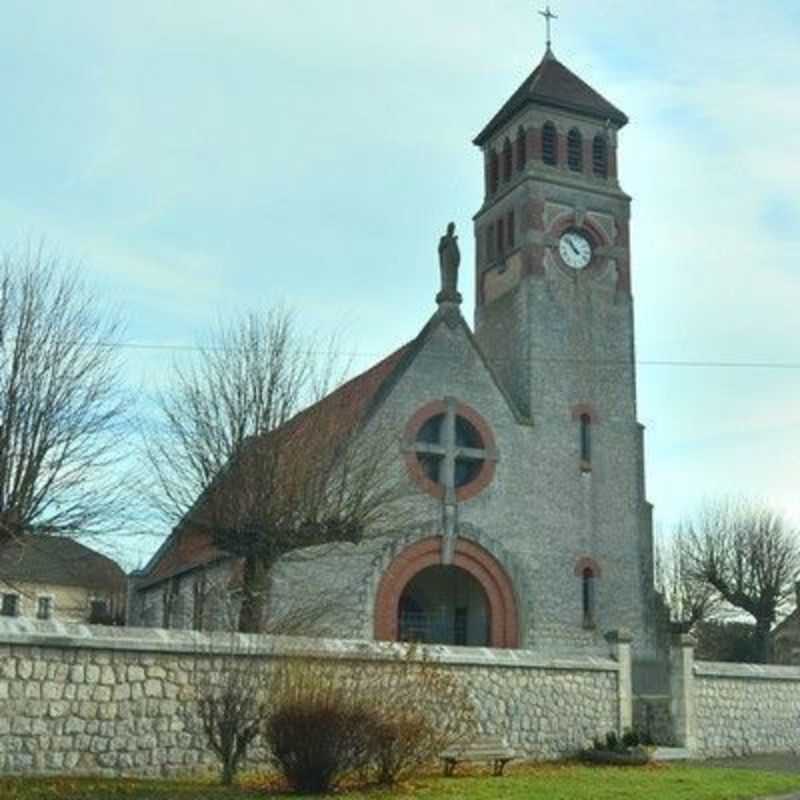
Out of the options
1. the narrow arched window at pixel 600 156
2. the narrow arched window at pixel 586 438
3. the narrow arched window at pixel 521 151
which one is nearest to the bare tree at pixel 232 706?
the narrow arched window at pixel 586 438

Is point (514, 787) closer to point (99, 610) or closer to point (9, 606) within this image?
point (99, 610)

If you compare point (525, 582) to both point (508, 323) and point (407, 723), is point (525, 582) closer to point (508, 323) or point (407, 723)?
point (508, 323)

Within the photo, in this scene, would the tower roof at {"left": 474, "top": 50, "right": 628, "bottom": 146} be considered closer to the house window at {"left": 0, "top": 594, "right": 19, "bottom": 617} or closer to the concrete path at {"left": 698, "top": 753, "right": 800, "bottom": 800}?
the concrete path at {"left": 698, "top": 753, "right": 800, "bottom": 800}

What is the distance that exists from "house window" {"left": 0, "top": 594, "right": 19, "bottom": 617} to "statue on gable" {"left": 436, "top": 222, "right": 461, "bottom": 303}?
27835mm

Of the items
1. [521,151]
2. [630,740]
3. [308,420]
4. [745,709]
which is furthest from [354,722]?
[521,151]

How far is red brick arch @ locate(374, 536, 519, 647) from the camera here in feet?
91.7

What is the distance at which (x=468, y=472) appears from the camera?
98.7ft

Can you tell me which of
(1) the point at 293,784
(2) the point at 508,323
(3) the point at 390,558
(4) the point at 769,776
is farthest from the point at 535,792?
(2) the point at 508,323

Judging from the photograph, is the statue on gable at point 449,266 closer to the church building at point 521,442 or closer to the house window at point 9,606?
the church building at point 521,442

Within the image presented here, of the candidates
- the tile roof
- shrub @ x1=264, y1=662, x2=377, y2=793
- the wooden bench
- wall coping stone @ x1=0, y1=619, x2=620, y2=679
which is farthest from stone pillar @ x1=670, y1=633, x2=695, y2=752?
shrub @ x1=264, y1=662, x2=377, y2=793

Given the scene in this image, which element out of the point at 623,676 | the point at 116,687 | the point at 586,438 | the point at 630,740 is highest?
the point at 586,438

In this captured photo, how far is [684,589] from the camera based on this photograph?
46406 mm

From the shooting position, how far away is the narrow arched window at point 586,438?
3184cm

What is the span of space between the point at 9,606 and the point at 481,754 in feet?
132
